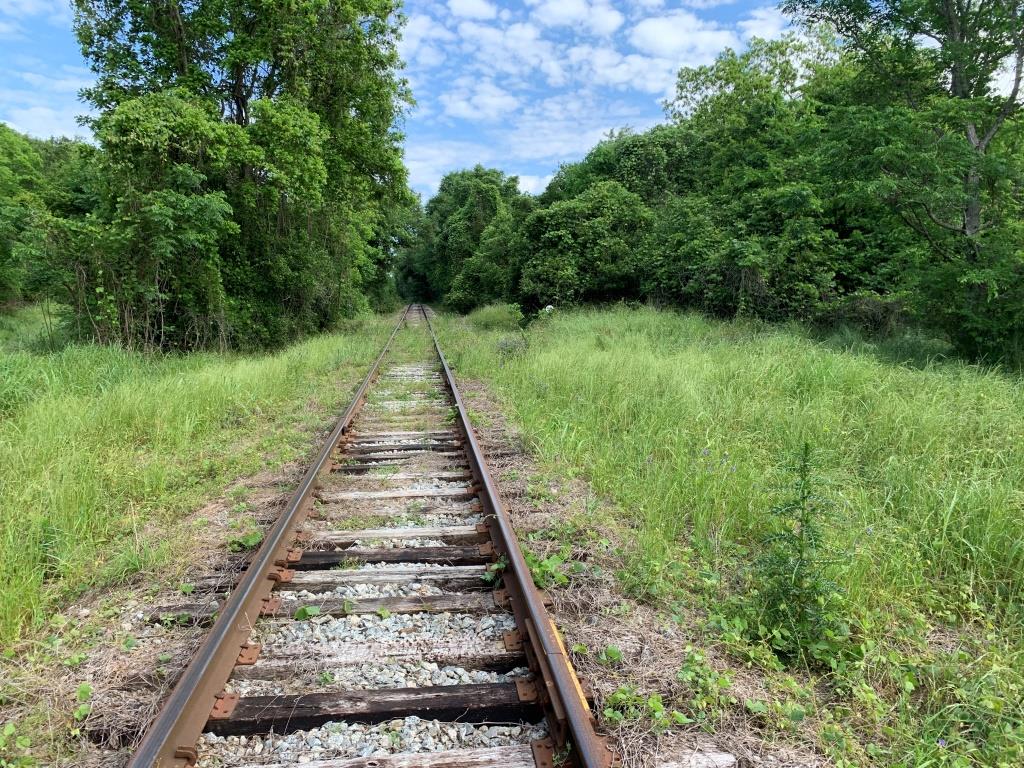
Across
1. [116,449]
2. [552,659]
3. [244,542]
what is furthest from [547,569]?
[116,449]

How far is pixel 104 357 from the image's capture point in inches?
372

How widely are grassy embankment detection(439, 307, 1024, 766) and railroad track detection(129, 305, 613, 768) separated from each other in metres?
0.75

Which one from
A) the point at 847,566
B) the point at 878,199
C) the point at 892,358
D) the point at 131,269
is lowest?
the point at 847,566

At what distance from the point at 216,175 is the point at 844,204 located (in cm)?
1433

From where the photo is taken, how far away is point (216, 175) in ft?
46.5

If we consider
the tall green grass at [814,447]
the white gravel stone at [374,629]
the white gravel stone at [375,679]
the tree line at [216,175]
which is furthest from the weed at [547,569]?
the tree line at [216,175]

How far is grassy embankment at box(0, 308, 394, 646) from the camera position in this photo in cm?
371

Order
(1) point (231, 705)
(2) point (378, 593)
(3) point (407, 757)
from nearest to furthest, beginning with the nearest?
(3) point (407, 757)
(1) point (231, 705)
(2) point (378, 593)

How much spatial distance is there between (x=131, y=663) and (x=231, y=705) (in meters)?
0.72

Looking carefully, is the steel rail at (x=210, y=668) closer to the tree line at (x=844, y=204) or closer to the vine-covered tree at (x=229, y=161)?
the vine-covered tree at (x=229, y=161)

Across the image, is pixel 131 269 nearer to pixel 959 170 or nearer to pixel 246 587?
pixel 246 587

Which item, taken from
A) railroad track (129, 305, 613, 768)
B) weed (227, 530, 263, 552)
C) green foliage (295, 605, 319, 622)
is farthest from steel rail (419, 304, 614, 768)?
weed (227, 530, 263, 552)

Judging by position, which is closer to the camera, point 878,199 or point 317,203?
point 878,199

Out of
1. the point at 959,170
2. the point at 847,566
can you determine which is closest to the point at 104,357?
the point at 847,566
